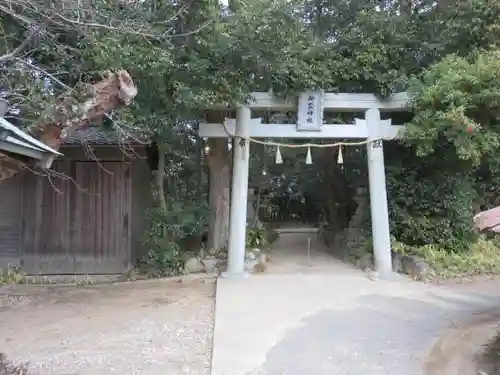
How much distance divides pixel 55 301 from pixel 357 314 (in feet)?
13.9

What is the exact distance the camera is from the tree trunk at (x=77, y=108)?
140 inches

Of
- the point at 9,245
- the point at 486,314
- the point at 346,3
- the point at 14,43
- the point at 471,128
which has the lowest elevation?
the point at 486,314

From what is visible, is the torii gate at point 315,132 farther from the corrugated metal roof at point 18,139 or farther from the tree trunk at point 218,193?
the corrugated metal roof at point 18,139

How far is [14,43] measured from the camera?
6.55 m

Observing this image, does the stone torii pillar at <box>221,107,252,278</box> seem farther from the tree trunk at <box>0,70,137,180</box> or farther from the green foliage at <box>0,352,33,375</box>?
the tree trunk at <box>0,70,137,180</box>

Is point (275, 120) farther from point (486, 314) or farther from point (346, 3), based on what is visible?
point (486, 314)

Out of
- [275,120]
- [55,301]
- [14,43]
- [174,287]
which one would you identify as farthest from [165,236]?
[275,120]

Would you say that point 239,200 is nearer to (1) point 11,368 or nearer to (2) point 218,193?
(2) point 218,193

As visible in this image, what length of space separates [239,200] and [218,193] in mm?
1460

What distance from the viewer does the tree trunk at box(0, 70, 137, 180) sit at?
354 cm

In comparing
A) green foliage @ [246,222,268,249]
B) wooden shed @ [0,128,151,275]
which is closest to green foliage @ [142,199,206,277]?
wooden shed @ [0,128,151,275]

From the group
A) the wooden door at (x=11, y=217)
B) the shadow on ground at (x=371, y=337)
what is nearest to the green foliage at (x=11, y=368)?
the shadow on ground at (x=371, y=337)

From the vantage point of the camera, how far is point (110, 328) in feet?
18.4

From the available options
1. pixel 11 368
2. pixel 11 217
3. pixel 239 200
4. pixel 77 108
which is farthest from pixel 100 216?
pixel 77 108
